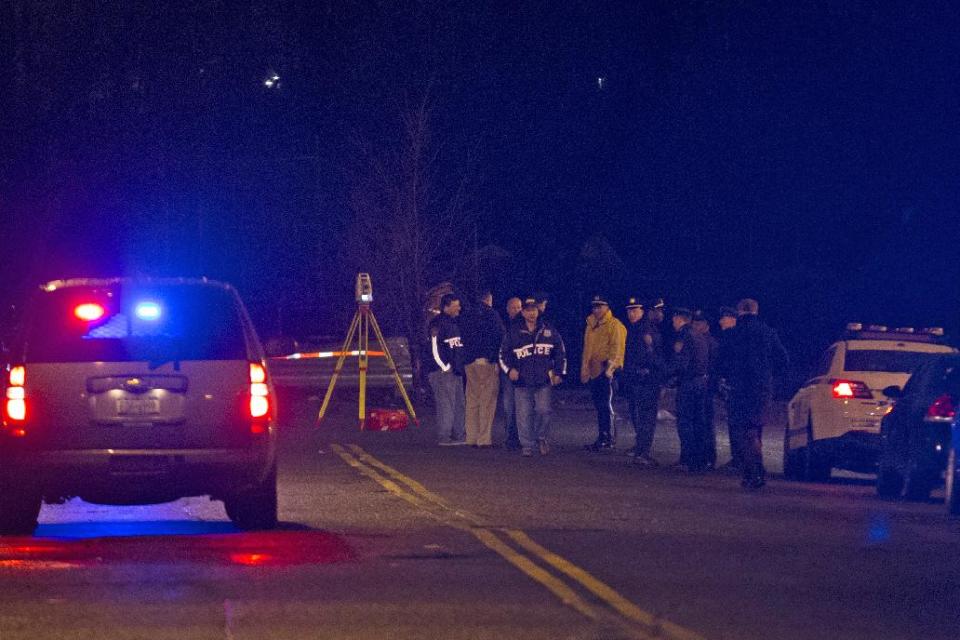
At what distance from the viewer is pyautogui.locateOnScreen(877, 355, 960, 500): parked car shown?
1672 cm

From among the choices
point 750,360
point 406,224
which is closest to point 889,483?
point 750,360

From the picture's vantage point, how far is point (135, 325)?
40.4ft

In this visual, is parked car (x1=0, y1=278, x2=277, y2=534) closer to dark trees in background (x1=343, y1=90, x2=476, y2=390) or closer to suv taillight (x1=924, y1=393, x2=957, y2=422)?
suv taillight (x1=924, y1=393, x2=957, y2=422)

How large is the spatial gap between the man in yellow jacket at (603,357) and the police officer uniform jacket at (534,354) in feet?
3.13

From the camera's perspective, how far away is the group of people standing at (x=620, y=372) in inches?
723

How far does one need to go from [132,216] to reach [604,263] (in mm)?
12156

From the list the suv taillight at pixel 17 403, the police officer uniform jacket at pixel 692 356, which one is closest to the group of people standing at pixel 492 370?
the police officer uniform jacket at pixel 692 356

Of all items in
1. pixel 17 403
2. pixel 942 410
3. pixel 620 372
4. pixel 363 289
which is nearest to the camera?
pixel 17 403

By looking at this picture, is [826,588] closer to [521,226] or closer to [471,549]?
[471,549]

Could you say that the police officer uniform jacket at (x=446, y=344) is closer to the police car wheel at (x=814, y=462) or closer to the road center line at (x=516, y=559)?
the police car wheel at (x=814, y=462)

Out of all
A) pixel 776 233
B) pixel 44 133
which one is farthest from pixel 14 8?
pixel 776 233

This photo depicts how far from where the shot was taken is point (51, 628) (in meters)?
8.70

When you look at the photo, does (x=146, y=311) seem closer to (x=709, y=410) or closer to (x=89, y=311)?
(x=89, y=311)

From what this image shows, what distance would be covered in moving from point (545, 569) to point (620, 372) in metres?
13.0
